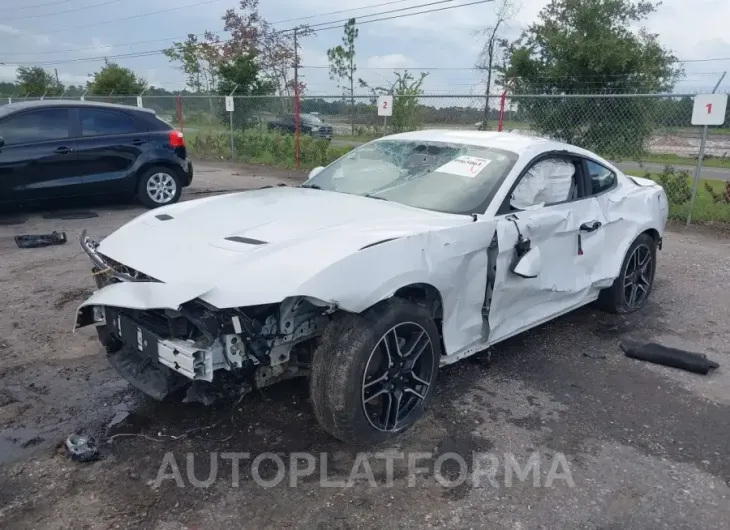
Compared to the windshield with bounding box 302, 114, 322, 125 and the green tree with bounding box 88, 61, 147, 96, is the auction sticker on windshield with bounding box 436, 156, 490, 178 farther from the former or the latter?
the green tree with bounding box 88, 61, 147, 96

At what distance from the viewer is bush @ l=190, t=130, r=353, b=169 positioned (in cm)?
1489

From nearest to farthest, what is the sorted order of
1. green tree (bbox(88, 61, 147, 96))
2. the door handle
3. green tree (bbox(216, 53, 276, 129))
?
1. the door handle
2. green tree (bbox(216, 53, 276, 129))
3. green tree (bbox(88, 61, 147, 96))

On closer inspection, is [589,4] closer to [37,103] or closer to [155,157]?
[155,157]

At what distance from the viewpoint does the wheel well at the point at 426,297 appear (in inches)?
134

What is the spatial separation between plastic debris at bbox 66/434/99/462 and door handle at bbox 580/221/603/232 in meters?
3.49

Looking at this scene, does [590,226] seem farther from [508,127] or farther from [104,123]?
[508,127]

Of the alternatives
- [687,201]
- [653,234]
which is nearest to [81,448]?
[653,234]

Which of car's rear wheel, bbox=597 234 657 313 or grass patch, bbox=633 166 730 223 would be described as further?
grass patch, bbox=633 166 730 223

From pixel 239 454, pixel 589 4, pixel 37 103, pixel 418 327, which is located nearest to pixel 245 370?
pixel 239 454

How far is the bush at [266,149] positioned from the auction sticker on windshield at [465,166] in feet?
33.5

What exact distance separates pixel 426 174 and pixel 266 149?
12862 mm

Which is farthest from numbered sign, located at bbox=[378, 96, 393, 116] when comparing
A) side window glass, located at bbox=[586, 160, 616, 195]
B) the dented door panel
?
the dented door panel

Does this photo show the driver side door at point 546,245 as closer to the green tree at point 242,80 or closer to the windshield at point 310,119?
the windshield at point 310,119

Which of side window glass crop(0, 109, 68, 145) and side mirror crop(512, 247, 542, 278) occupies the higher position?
side window glass crop(0, 109, 68, 145)
